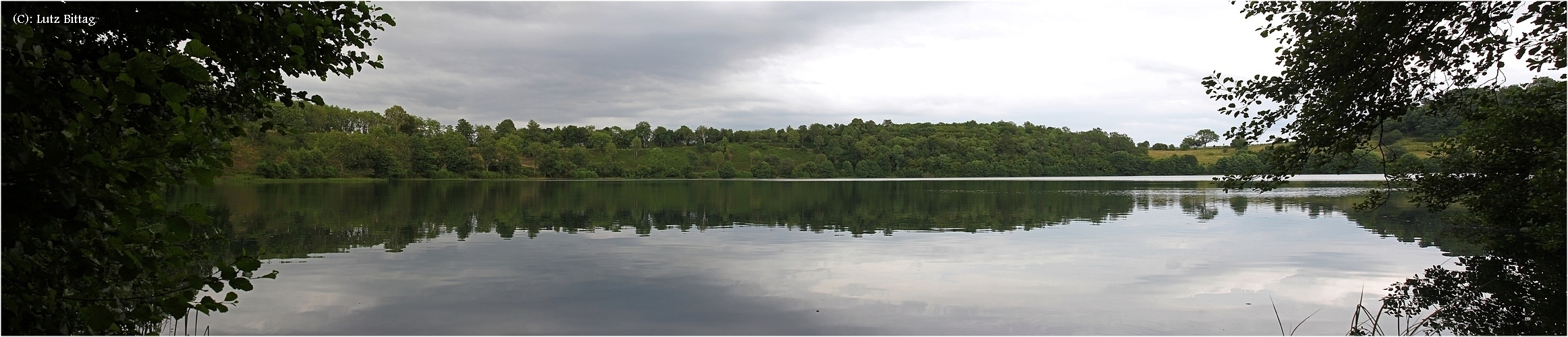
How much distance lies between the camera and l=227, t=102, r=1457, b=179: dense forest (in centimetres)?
11706

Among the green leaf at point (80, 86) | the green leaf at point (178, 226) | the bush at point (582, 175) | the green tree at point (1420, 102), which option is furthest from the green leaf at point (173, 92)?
the bush at point (582, 175)

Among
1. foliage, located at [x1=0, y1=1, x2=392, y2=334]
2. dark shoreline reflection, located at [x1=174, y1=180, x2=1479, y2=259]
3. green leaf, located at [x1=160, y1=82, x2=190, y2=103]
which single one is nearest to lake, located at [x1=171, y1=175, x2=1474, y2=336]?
dark shoreline reflection, located at [x1=174, y1=180, x2=1479, y2=259]

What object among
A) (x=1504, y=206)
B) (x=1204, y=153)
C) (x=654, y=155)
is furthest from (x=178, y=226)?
(x=1204, y=153)

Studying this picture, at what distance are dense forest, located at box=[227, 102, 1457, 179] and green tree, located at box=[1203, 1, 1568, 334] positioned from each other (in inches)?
4637

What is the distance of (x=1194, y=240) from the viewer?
2270 centimetres

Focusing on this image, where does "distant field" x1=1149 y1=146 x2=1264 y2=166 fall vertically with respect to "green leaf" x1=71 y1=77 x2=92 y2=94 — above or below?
above

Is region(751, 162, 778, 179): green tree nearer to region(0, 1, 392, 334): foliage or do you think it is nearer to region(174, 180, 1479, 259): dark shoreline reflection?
region(174, 180, 1479, 259): dark shoreline reflection

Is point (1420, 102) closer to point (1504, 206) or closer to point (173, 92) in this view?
point (1504, 206)

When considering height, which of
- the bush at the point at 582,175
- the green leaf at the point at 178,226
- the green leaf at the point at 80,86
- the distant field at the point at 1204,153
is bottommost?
the bush at the point at 582,175

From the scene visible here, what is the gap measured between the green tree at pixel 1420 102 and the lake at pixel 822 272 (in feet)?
4.07

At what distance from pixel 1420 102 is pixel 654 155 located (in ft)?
517

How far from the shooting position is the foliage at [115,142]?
3.45m

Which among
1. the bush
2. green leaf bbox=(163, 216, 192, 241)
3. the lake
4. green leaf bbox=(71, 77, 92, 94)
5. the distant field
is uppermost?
the distant field

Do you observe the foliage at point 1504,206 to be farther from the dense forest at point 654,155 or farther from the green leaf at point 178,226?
the dense forest at point 654,155
